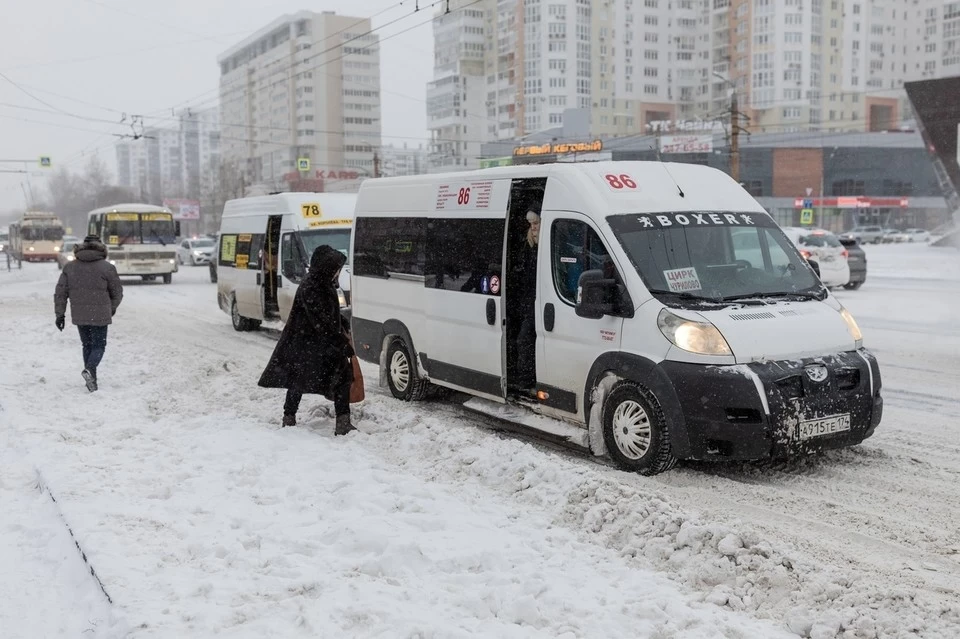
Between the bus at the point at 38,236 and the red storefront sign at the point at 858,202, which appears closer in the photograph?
the bus at the point at 38,236

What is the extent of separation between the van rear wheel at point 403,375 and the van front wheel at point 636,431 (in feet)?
10.4

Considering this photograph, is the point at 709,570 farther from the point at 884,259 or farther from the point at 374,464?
the point at 884,259

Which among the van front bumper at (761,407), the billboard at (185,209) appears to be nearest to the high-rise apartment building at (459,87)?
the billboard at (185,209)

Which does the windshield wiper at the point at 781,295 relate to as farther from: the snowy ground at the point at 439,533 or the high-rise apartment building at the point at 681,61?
the high-rise apartment building at the point at 681,61

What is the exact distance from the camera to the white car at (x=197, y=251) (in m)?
46.7

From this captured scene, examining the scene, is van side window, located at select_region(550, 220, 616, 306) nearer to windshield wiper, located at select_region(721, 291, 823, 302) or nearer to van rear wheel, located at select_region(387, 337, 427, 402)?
windshield wiper, located at select_region(721, 291, 823, 302)

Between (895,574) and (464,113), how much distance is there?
365ft

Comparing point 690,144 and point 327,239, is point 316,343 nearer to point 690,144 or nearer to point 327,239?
point 327,239

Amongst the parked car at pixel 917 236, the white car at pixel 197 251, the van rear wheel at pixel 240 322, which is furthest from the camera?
the parked car at pixel 917 236

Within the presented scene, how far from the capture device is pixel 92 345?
426 inches

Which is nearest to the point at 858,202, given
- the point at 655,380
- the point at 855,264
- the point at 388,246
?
the point at 855,264

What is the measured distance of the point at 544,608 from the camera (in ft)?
14.5

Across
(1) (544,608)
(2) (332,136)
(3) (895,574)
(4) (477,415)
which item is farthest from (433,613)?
(2) (332,136)

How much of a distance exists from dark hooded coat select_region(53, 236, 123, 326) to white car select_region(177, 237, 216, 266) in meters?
36.0
